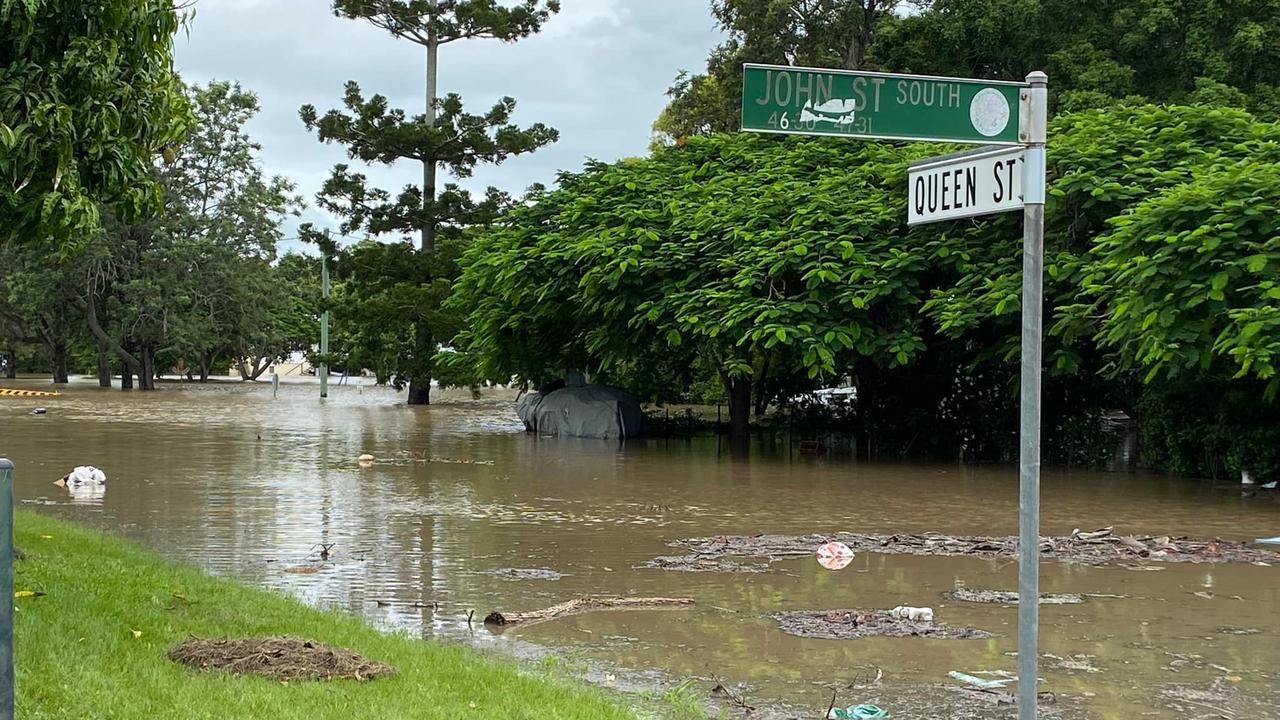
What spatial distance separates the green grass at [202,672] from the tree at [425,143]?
36034 millimetres

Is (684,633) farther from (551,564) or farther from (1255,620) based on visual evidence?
(1255,620)

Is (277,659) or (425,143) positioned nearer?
(277,659)

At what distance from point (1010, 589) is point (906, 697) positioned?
13.5ft

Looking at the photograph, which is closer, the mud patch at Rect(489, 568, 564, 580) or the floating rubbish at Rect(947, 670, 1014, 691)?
the floating rubbish at Rect(947, 670, 1014, 691)

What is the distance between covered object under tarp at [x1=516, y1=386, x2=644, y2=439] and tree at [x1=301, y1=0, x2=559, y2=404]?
44.6 ft

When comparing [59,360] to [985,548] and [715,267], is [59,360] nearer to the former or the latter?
[715,267]

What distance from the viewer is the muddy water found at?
9148mm

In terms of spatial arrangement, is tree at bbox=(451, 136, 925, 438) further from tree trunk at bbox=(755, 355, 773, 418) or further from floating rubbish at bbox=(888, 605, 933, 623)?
floating rubbish at bbox=(888, 605, 933, 623)

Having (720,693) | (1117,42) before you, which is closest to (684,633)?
(720,693)

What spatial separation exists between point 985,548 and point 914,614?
3.95 meters

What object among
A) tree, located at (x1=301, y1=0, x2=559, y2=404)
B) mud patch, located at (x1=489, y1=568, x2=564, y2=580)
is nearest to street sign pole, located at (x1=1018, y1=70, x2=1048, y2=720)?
mud patch, located at (x1=489, y1=568, x2=564, y2=580)

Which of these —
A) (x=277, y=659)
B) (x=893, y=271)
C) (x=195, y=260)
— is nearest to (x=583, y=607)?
(x=277, y=659)

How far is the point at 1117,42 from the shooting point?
111 feet

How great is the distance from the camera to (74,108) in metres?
8.64
